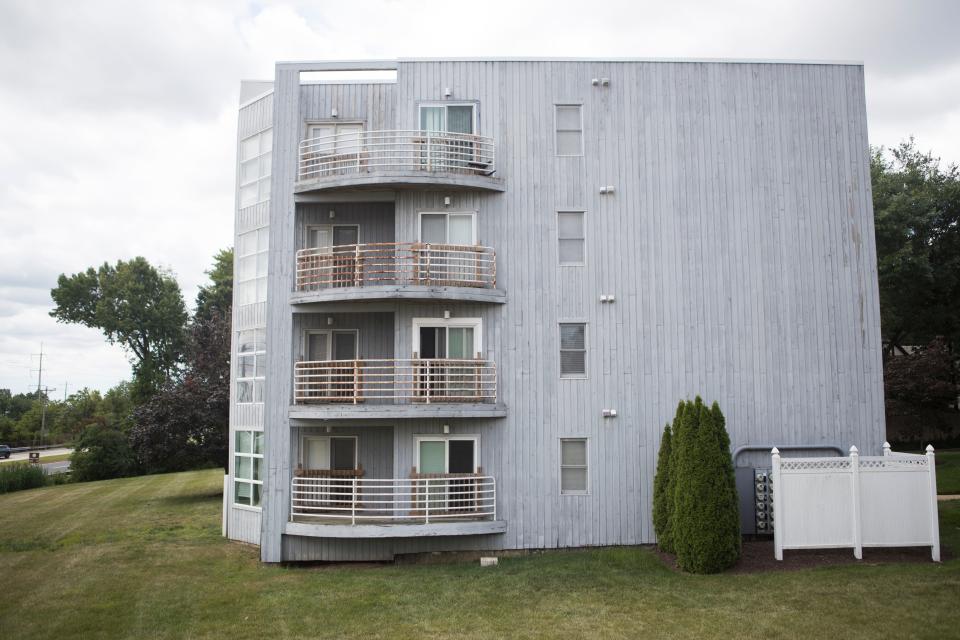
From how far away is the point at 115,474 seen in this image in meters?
44.0

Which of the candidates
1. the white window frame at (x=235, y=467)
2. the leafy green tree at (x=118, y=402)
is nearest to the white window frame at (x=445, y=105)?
the white window frame at (x=235, y=467)

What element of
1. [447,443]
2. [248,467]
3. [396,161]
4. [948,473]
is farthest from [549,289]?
[948,473]

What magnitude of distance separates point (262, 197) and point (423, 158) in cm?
478

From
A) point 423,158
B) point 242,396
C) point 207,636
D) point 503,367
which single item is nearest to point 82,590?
point 207,636

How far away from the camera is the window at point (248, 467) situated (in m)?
18.7

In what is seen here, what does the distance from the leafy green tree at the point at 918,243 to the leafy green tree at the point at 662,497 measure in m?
23.3

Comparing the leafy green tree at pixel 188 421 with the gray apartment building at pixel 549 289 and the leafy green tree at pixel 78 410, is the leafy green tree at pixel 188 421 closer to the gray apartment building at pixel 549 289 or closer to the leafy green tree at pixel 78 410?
the gray apartment building at pixel 549 289

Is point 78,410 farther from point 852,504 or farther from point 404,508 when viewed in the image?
point 852,504

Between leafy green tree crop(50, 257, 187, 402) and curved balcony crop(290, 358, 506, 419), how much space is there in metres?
48.8

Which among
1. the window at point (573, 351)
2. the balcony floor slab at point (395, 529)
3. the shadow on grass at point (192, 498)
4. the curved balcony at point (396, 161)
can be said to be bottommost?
the shadow on grass at point (192, 498)

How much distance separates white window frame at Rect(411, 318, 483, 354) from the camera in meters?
17.7

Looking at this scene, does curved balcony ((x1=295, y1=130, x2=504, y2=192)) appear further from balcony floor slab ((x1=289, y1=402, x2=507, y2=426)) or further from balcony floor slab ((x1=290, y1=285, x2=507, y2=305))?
balcony floor slab ((x1=289, y1=402, x2=507, y2=426))

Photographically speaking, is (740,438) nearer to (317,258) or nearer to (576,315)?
(576,315)

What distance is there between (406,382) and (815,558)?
9.47m
